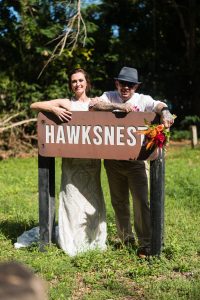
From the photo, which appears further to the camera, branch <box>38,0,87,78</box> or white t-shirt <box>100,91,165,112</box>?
branch <box>38,0,87,78</box>

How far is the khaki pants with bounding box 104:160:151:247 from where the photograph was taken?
4.35 meters

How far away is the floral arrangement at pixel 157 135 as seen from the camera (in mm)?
4039

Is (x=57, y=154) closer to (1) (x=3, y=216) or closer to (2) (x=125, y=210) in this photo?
(2) (x=125, y=210)

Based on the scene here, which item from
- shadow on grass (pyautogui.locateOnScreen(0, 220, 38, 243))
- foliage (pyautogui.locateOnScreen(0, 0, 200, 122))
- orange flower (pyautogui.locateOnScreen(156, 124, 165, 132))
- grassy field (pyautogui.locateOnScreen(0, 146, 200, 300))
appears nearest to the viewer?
grassy field (pyautogui.locateOnScreen(0, 146, 200, 300))

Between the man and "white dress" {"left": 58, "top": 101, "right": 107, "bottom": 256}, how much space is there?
198 millimetres

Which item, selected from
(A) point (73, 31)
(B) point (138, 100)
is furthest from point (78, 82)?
(A) point (73, 31)

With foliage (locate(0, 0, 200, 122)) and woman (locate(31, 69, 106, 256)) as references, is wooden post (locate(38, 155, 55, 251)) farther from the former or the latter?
foliage (locate(0, 0, 200, 122))

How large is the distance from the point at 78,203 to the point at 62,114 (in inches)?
35.7

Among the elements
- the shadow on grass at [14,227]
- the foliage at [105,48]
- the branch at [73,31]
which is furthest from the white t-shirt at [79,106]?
the foliage at [105,48]

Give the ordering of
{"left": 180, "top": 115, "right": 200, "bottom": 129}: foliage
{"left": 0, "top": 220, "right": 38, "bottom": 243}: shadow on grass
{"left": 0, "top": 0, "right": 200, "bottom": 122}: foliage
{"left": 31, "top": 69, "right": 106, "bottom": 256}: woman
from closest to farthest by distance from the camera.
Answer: {"left": 31, "top": 69, "right": 106, "bottom": 256}: woman < {"left": 0, "top": 220, "right": 38, "bottom": 243}: shadow on grass < {"left": 0, "top": 0, "right": 200, "bottom": 122}: foliage < {"left": 180, "top": 115, "right": 200, "bottom": 129}: foliage

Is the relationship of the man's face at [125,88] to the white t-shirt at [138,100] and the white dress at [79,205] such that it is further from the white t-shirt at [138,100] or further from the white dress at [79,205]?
the white dress at [79,205]

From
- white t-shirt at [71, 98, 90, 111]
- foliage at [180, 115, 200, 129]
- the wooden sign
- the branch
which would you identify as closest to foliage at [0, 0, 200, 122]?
the branch

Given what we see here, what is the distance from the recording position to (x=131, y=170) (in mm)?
4352

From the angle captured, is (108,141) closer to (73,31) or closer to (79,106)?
(79,106)
